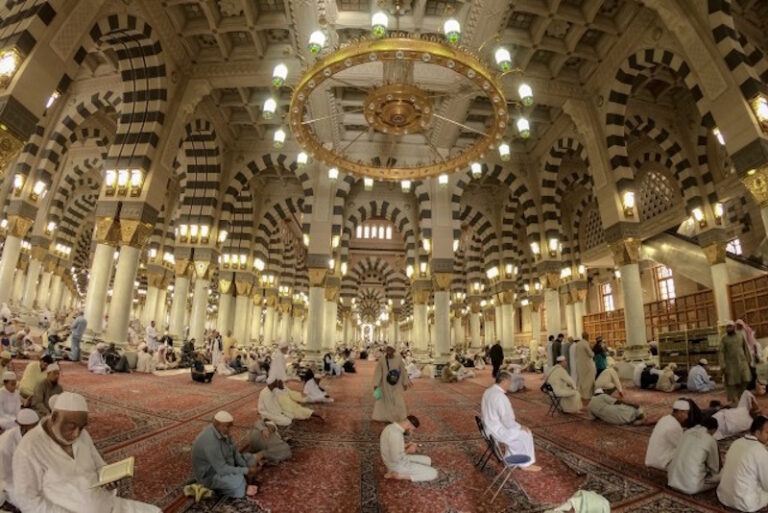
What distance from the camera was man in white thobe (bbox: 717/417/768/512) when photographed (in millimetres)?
2387

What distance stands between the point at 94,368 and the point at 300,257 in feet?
53.3

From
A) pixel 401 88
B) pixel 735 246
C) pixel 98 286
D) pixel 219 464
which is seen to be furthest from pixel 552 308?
pixel 98 286

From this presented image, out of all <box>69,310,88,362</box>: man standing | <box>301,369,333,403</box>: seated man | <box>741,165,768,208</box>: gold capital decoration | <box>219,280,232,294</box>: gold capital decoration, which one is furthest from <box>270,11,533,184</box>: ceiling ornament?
<box>219,280,232,294</box>: gold capital decoration

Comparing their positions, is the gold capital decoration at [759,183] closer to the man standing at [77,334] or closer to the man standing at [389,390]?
the man standing at [389,390]

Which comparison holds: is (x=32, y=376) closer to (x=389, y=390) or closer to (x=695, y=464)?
(x=389, y=390)

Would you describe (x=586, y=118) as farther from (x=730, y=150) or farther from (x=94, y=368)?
(x=94, y=368)

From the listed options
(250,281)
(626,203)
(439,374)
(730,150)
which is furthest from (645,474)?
(250,281)

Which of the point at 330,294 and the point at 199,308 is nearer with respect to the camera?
the point at 199,308

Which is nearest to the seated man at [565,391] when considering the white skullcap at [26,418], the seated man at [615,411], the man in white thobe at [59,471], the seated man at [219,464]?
the seated man at [615,411]

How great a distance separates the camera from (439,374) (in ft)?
34.4

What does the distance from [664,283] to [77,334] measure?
675 inches

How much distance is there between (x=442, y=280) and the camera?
10.6m

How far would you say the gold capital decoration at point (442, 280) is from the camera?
1054cm

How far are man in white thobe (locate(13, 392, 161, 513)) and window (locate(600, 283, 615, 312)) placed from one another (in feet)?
60.0
